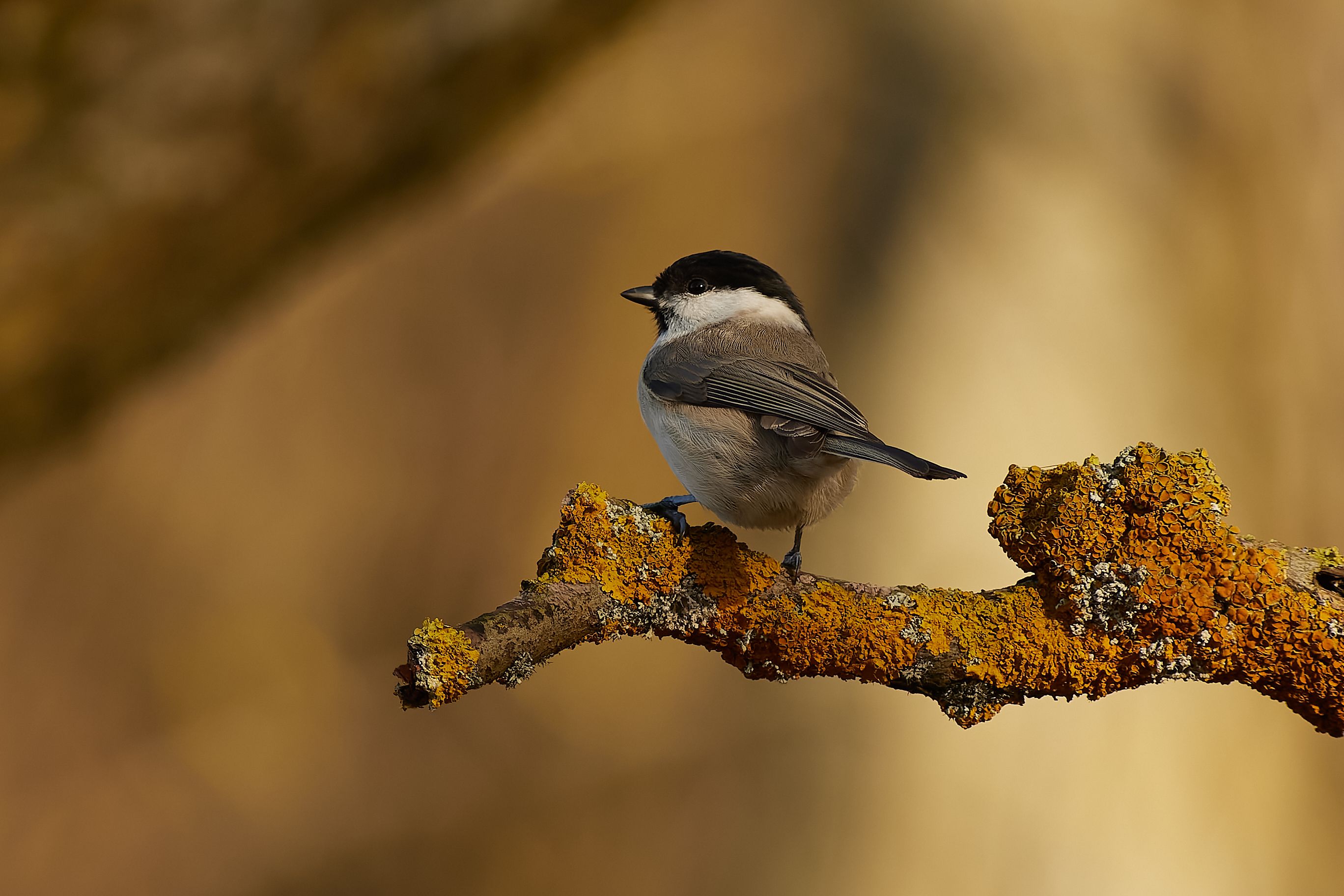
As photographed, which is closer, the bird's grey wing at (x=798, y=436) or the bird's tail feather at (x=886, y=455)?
the bird's tail feather at (x=886, y=455)

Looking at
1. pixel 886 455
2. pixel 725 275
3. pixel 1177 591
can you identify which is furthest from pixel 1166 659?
pixel 725 275

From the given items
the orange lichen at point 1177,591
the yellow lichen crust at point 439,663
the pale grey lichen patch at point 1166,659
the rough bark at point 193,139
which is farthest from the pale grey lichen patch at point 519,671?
the rough bark at point 193,139

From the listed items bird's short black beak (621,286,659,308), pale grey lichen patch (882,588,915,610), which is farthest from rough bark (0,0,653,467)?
pale grey lichen patch (882,588,915,610)

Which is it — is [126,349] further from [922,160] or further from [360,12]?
[922,160]

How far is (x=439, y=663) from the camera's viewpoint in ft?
3.29

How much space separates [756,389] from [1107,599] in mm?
621

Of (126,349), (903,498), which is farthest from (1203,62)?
(126,349)

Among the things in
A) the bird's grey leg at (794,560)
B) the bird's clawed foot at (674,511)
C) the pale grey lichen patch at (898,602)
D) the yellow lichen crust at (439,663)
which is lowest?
the yellow lichen crust at (439,663)

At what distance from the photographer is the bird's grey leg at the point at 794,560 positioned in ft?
4.93

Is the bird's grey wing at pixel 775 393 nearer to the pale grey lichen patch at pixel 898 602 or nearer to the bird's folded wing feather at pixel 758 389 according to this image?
the bird's folded wing feather at pixel 758 389

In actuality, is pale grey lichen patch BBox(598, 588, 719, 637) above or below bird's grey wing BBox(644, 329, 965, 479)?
below

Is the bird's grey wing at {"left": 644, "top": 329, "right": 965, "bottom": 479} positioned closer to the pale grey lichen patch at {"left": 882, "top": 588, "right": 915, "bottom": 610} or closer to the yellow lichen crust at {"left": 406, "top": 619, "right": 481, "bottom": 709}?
the pale grey lichen patch at {"left": 882, "top": 588, "right": 915, "bottom": 610}

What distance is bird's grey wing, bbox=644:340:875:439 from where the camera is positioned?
153 centimetres

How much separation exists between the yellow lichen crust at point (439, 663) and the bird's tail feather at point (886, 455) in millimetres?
582
